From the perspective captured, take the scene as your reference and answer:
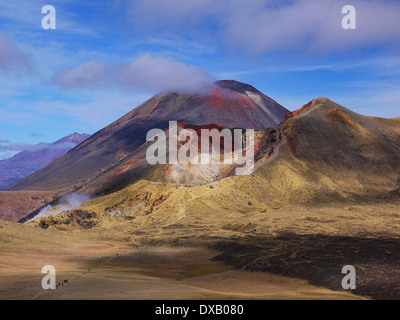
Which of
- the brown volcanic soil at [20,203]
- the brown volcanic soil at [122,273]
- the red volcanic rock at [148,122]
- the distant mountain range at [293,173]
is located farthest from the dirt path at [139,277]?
the red volcanic rock at [148,122]

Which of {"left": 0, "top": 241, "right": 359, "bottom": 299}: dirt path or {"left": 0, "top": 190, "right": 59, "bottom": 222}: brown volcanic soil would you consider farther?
{"left": 0, "top": 190, "right": 59, "bottom": 222}: brown volcanic soil

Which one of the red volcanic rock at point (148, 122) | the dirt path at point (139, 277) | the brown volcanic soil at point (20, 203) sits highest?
the red volcanic rock at point (148, 122)

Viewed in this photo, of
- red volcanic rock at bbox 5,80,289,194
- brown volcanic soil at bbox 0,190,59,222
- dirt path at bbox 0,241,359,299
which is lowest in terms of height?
dirt path at bbox 0,241,359,299

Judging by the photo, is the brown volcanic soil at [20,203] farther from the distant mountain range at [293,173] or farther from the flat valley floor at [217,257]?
the flat valley floor at [217,257]

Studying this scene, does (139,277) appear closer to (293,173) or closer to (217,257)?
(217,257)

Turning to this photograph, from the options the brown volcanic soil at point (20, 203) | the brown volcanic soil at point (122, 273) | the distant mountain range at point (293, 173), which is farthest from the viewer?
the brown volcanic soil at point (20, 203)

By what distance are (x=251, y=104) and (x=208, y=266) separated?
143 metres

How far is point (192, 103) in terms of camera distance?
533ft

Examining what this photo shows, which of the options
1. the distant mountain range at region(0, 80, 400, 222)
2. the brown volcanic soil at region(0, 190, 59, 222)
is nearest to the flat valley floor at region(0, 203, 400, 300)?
the distant mountain range at region(0, 80, 400, 222)

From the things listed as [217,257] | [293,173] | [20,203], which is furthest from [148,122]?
[217,257]

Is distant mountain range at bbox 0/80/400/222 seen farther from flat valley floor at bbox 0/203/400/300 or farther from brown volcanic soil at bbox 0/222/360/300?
brown volcanic soil at bbox 0/222/360/300

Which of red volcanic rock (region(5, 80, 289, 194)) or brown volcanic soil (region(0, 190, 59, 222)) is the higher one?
red volcanic rock (region(5, 80, 289, 194))
